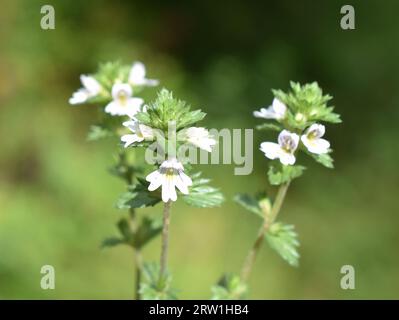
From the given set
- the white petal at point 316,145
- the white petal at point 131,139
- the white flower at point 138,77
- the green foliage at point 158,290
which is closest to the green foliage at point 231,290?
the green foliage at point 158,290

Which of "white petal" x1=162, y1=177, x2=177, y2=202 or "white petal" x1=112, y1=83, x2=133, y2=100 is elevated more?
"white petal" x1=112, y1=83, x2=133, y2=100

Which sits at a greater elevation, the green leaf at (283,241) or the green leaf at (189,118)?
the green leaf at (189,118)

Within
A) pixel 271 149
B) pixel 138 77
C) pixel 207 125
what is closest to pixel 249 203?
pixel 271 149

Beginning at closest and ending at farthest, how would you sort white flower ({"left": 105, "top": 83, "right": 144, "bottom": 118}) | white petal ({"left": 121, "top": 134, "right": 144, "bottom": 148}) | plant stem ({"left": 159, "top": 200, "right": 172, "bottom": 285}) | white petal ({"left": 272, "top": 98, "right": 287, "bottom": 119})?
1. white petal ({"left": 121, "top": 134, "right": 144, "bottom": 148})
2. plant stem ({"left": 159, "top": 200, "right": 172, "bottom": 285})
3. white petal ({"left": 272, "top": 98, "right": 287, "bottom": 119})
4. white flower ({"left": 105, "top": 83, "right": 144, "bottom": 118})

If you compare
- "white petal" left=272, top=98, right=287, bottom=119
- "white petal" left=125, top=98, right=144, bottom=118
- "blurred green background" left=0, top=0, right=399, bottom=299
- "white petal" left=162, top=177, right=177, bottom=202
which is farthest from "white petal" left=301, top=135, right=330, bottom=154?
"blurred green background" left=0, top=0, right=399, bottom=299

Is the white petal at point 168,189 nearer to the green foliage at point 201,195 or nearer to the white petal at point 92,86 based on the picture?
the green foliage at point 201,195

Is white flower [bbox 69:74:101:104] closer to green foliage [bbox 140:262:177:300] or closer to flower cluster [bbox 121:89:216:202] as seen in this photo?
flower cluster [bbox 121:89:216:202]

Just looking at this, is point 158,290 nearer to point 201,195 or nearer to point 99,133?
point 201,195
